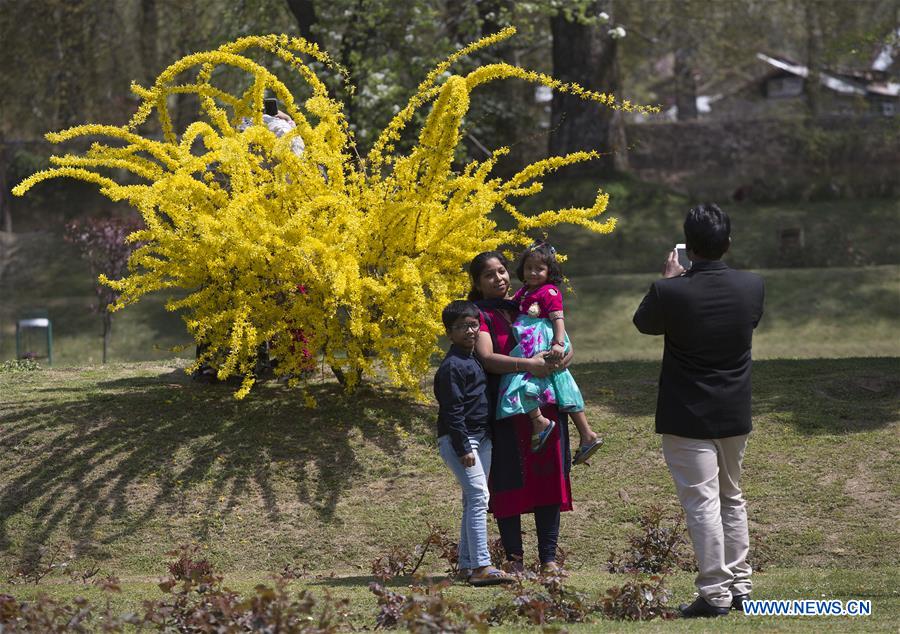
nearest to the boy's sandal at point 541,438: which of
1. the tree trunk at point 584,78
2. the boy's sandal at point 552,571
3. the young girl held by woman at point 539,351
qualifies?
the young girl held by woman at point 539,351

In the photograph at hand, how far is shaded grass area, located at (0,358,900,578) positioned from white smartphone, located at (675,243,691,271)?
2081 mm

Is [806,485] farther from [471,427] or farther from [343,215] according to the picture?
[343,215]

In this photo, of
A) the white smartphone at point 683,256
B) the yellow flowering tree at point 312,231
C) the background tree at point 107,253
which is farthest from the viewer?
the background tree at point 107,253

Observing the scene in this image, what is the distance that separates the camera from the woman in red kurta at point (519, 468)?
239 inches

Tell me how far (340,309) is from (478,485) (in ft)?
10.5

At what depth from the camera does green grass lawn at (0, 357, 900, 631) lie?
7250 mm

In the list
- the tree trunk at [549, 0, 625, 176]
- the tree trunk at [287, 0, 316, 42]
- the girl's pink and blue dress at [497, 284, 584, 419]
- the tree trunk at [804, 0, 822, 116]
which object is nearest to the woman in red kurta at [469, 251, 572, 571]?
the girl's pink and blue dress at [497, 284, 584, 419]

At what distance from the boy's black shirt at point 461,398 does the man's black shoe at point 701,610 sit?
125 cm

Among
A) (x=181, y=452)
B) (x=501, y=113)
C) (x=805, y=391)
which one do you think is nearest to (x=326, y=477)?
(x=181, y=452)

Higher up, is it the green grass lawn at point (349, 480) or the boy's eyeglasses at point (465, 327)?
the boy's eyeglasses at point (465, 327)

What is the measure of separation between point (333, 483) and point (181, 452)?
1087 mm

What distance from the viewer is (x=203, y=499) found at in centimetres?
790

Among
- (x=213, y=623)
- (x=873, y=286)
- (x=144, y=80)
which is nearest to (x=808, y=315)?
(x=873, y=286)

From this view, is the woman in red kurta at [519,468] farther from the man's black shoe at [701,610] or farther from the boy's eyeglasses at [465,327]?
the man's black shoe at [701,610]
